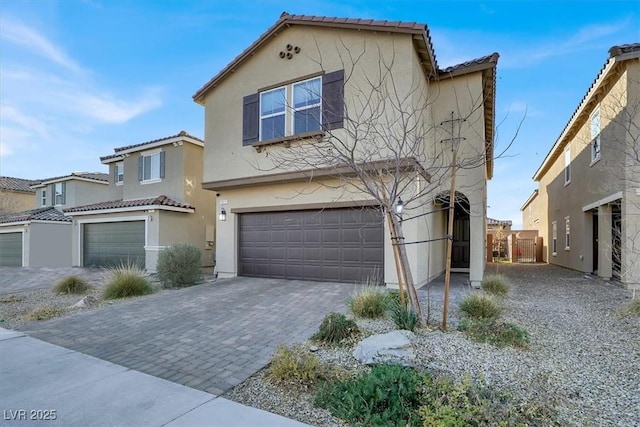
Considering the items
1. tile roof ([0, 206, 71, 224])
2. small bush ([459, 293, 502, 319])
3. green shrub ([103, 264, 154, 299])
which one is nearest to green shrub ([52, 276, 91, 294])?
green shrub ([103, 264, 154, 299])

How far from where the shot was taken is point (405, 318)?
17.9ft

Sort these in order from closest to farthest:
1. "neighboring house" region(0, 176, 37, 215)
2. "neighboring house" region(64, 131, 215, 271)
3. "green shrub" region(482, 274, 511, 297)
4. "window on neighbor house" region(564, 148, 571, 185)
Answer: "green shrub" region(482, 274, 511, 297) < "neighboring house" region(64, 131, 215, 271) < "window on neighbor house" region(564, 148, 571, 185) < "neighboring house" region(0, 176, 37, 215)

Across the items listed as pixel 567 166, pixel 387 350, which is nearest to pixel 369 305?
pixel 387 350

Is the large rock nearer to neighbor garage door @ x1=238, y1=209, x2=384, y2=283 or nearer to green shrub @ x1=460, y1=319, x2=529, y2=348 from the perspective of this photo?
green shrub @ x1=460, y1=319, x2=529, y2=348

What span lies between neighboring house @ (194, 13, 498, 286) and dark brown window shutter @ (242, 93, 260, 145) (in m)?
0.04

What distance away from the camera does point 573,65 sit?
11008mm

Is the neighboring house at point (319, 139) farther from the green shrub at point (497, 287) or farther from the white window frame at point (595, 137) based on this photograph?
the white window frame at point (595, 137)

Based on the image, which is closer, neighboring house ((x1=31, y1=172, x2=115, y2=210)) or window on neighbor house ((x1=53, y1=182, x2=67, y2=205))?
neighboring house ((x1=31, y1=172, x2=115, y2=210))

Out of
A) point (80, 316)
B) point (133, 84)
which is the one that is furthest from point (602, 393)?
point (133, 84)

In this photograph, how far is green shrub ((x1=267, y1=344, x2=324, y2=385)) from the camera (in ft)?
13.0

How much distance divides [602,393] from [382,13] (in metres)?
9.52

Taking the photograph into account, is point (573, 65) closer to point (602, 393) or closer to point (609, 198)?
point (609, 198)

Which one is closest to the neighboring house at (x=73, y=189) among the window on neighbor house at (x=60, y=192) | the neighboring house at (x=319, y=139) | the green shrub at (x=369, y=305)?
the window on neighbor house at (x=60, y=192)

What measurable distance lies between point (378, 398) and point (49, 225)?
24170 mm
